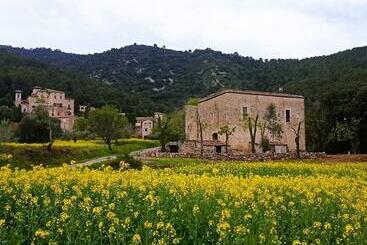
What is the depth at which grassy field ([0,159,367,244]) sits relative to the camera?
732cm

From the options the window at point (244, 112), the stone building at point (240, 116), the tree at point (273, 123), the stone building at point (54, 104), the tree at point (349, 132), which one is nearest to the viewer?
the tree at point (349, 132)

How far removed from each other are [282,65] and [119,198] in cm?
12376

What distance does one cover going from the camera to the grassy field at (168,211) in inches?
288

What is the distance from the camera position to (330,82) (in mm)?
84938

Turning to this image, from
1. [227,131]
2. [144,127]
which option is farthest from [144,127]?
[227,131]

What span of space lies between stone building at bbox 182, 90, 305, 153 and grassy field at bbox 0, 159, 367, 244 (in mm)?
49276

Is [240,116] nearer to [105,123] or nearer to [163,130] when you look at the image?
[163,130]

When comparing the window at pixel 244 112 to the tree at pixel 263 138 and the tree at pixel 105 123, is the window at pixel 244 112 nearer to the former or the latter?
the tree at pixel 263 138

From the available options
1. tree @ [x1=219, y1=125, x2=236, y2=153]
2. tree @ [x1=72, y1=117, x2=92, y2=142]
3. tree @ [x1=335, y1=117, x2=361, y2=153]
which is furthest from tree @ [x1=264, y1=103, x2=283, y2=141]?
tree @ [x1=72, y1=117, x2=92, y2=142]

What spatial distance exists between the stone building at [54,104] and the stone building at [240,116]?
2272 inches

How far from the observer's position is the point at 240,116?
63.3 metres

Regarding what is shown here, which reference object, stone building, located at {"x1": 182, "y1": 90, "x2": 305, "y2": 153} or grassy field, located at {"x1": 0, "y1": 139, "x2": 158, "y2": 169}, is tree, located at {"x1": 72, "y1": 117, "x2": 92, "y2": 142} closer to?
stone building, located at {"x1": 182, "y1": 90, "x2": 305, "y2": 153}

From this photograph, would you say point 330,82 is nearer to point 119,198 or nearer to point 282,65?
point 282,65

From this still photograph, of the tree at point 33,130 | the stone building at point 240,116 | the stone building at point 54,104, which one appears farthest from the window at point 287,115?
the stone building at point 54,104
